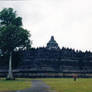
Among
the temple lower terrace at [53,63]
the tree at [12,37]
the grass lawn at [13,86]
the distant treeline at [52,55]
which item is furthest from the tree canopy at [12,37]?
the distant treeline at [52,55]

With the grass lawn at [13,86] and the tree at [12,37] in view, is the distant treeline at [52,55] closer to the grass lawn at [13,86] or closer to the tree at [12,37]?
the tree at [12,37]

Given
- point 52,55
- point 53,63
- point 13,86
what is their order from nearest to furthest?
point 13,86 → point 53,63 → point 52,55

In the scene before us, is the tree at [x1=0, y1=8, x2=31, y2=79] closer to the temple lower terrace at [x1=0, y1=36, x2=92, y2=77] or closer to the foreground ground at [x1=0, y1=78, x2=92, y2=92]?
the foreground ground at [x1=0, y1=78, x2=92, y2=92]

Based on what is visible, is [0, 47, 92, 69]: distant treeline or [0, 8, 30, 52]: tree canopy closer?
[0, 8, 30, 52]: tree canopy

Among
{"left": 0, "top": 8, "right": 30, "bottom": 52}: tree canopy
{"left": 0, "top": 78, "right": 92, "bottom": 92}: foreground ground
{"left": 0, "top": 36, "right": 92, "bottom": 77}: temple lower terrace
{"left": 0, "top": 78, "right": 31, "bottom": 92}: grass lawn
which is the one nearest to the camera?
Result: {"left": 0, "top": 78, "right": 92, "bottom": 92}: foreground ground

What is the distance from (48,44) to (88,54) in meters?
22.4

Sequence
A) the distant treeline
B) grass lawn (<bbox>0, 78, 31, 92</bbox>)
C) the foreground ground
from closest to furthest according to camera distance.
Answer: the foreground ground, grass lawn (<bbox>0, 78, 31, 92</bbox>), the distant treeline

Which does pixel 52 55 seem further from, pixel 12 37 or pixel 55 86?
pixel 55 86

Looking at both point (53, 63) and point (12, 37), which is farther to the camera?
point (53, 63)

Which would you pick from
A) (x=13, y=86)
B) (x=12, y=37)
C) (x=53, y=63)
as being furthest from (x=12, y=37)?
(x=53, y=63)

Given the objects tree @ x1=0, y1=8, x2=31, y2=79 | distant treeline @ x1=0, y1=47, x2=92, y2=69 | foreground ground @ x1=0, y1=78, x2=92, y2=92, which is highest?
tree @ x1=0, y1=8, x2=31, y2=79

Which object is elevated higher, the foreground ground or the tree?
the tree

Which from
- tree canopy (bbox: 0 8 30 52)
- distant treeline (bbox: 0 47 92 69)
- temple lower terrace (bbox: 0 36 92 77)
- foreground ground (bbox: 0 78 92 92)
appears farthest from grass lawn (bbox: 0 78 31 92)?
distant treeline (bbox: 0 47 92 69)

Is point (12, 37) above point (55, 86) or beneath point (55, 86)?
above
